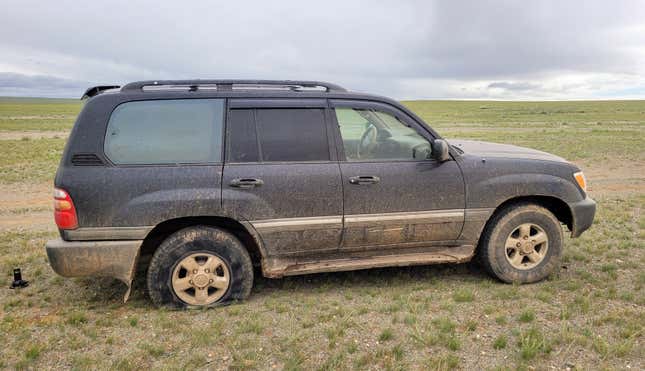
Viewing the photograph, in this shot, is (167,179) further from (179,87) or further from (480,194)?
(480,194)

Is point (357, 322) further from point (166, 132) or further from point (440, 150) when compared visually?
point (166, 132)

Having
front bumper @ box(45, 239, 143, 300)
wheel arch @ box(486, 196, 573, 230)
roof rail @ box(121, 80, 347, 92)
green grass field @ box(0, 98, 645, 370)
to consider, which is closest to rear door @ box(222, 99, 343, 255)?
roof rail @ box(121, 80, 347, 92)

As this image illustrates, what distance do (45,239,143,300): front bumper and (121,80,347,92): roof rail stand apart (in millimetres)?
1315

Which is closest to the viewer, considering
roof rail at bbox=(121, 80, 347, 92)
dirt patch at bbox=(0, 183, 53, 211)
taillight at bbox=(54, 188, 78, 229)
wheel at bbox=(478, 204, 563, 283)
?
taillight at bbox=(54, 188, 78, 229)

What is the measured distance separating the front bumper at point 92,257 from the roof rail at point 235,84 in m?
1.32

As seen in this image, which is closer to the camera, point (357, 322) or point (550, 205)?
point (357, 322)

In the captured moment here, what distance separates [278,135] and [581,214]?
3000 mm

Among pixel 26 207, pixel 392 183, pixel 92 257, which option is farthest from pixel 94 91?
pixel 26 207

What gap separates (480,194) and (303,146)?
1678mm

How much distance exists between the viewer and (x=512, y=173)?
4.52 metres

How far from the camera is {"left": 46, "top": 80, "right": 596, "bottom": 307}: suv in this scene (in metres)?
3.88

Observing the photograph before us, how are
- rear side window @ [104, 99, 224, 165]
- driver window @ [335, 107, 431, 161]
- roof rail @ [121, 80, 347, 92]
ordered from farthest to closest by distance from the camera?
driver window @ [335, 107, 431, 161] → roof rail @ [121, 80, 347, 92] → rear side window @ [104, 99, 224, 165]

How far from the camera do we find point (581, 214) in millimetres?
4707

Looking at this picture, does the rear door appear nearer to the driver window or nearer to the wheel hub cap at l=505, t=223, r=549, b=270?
the driver window
